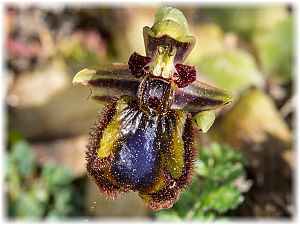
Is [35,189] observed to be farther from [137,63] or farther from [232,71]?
[137,63]

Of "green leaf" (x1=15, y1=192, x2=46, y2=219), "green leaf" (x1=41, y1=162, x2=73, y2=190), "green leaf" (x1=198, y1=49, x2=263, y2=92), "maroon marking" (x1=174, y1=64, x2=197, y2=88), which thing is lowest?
"green leaf" (x1=15, y1=192, x2=46, y2=219)

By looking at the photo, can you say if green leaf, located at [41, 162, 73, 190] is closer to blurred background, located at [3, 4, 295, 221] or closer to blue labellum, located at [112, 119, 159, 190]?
blurred background, located at [3, 4, 295, 221]

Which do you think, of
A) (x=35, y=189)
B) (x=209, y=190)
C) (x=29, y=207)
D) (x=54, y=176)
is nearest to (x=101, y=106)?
(x=54, y=176)

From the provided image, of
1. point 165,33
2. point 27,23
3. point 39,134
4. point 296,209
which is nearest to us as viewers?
point 165,33

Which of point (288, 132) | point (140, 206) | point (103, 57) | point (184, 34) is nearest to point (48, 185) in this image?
point (140, 206)

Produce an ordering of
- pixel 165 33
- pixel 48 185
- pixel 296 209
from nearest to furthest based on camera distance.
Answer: pixel 165 33 → pixel 296 209 → pixel 48 185

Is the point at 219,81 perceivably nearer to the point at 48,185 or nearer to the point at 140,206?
the point at 140,206

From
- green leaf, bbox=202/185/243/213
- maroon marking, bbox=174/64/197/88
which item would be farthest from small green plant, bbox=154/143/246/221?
maroon marking, bbox=174/64/197/88
